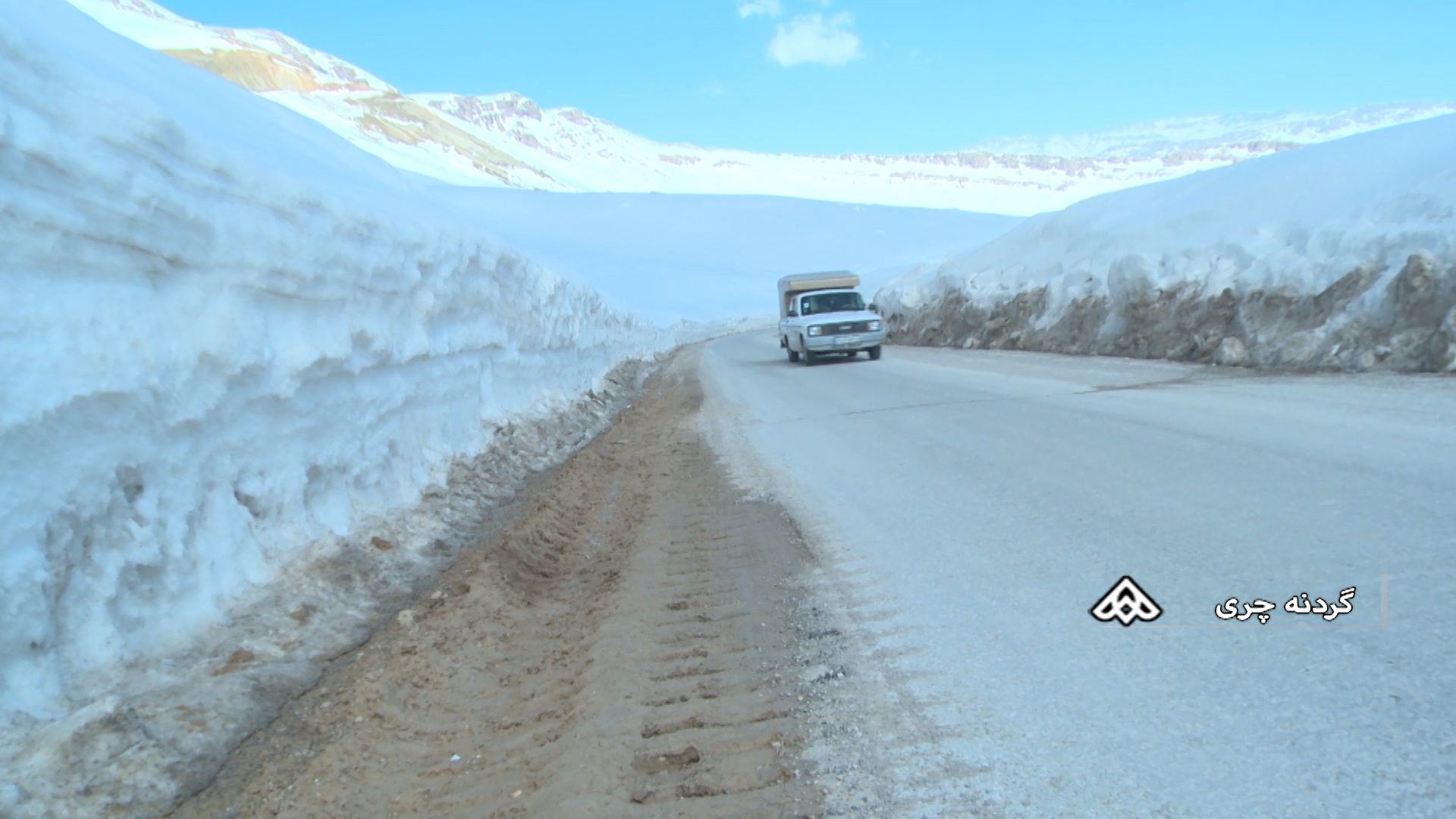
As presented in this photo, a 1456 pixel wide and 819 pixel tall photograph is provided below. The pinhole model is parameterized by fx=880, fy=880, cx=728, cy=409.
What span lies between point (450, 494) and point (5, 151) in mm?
3670

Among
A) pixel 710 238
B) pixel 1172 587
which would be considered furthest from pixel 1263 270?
pixel 710 238

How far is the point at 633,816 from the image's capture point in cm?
276

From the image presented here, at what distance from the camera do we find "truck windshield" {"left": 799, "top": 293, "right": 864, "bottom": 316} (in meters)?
21.3

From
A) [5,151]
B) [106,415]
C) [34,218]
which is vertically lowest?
[106,415]

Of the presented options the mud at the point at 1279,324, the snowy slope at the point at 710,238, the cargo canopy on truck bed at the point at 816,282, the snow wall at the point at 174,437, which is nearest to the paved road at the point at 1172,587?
the mud at the point at 1279,324

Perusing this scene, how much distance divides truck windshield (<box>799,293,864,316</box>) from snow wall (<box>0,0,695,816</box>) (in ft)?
47.8

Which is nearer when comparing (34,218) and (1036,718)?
(1036,718)

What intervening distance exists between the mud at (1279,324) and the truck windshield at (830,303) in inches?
162

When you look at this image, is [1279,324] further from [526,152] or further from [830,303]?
[526,152]

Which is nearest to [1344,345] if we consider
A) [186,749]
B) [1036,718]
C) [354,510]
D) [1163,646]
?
[1163,646]

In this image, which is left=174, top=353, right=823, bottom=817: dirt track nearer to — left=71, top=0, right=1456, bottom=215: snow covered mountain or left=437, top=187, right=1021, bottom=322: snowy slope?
left=437, top=187, right=1021, bottom=322: snowy slope

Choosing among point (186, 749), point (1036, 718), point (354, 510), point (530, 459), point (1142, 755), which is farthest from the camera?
point (530, 459)

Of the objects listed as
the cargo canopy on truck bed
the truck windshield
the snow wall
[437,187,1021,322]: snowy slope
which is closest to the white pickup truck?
the truck windshield

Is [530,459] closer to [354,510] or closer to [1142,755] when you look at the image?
[354,510]
